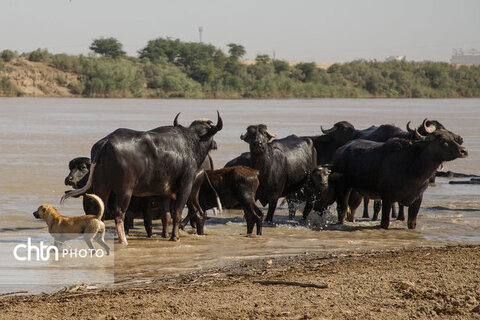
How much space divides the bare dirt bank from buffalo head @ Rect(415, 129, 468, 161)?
3.53 meters

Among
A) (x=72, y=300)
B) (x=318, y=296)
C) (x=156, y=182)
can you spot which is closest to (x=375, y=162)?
(x=156, y=182)

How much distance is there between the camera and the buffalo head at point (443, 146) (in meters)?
12.9

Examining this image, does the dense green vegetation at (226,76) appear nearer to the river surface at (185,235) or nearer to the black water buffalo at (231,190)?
the river surface at (185,235)

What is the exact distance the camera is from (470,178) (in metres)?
21.1

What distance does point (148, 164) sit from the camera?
11.2 metres

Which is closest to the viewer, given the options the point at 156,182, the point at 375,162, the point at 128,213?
the point at 156,182

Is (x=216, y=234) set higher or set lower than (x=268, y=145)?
lower

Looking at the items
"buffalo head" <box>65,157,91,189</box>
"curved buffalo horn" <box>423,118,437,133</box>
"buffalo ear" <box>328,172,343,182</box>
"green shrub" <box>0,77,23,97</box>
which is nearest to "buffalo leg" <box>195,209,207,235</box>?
"buffalo head" <box>65,157,91,189</box>

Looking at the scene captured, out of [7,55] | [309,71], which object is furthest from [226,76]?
[7,55]

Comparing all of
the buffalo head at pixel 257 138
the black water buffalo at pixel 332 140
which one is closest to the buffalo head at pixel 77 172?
the buffalo head at pixel 257 138

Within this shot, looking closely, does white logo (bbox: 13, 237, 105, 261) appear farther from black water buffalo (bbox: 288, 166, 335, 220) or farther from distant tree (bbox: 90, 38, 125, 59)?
distant tree (bbox: 90, 38, 125, 59)

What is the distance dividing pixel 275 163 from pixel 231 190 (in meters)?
1.95

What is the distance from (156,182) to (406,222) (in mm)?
4990

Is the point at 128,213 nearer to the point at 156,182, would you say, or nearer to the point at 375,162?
the point at 156,182
